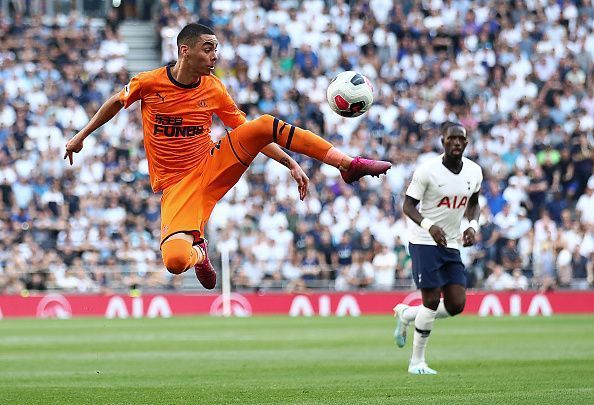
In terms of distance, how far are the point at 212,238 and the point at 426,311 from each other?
1635 centimetres

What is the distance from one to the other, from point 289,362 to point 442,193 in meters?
3.33

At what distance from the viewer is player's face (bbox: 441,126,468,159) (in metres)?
14.5

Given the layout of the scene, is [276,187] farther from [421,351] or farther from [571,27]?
[421,351]

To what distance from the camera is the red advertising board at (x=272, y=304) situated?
2939 cm

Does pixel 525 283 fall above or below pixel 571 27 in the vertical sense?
below

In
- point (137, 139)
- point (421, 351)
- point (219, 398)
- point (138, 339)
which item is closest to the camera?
point (219, 398)

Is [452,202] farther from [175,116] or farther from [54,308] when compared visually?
[54,308]

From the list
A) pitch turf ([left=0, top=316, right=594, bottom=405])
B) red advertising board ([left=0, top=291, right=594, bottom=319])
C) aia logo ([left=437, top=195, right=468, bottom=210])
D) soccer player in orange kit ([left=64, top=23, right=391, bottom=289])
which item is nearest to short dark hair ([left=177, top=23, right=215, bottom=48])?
soccer player in orange kit ([left=64, top=23, right=391, bottom=289])

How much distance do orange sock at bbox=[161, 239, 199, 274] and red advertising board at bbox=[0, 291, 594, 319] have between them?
17.1 m

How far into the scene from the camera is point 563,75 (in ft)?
110

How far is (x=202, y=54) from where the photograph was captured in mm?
12180

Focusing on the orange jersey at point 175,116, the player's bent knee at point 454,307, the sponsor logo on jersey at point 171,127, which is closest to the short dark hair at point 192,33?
the orange jersey at point 175,116

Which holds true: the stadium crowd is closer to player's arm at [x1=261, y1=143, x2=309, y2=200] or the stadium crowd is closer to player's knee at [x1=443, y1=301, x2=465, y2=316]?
player's knee at [x1=443, y1=301, x2=465, y2=316]

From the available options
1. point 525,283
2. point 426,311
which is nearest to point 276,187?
point 525,283
